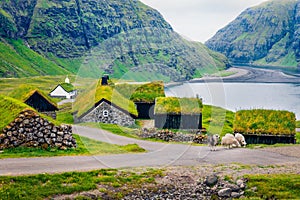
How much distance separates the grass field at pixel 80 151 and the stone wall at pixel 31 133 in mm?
506

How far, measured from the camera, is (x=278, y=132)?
40.2 m

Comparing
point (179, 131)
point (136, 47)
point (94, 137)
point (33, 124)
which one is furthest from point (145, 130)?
point (33, 124)

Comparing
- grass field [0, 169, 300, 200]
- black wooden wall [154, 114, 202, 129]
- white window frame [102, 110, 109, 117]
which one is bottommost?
grass field [0, 169, 300, 200]

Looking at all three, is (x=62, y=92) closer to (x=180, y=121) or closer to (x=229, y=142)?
(x=180, y=121)

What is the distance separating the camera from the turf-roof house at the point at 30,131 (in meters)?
25.2

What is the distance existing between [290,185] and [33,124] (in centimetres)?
1645

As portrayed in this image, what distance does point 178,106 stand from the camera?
47.2 meters

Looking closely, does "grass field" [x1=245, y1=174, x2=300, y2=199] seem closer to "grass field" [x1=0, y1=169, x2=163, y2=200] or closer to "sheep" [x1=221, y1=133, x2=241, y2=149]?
"grass field" [x1=0, y1=169, x2=163, y2=200]

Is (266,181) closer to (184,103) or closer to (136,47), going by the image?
(136,47)

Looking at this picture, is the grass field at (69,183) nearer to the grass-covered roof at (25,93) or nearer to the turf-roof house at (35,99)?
the turf-roof house at (35,99)

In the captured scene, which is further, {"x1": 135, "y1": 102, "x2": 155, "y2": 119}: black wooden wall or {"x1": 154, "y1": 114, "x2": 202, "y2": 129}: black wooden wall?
{"x1": 135, "y1": 102, "x2": 155, "y2": 119}: black wooden wall

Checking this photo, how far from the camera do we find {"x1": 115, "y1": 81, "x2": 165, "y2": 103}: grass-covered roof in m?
59.1

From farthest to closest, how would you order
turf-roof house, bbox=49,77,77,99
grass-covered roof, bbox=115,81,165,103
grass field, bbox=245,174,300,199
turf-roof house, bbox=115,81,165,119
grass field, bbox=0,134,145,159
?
turf-roof house, bbox=49,77,77,99, grass-covered roof, bbox=115,81,165,103, turf-roof house, bbox=115,81,165,119, grass field, bbox=0,134,145,159, grass field, bbox=245,174,300,199

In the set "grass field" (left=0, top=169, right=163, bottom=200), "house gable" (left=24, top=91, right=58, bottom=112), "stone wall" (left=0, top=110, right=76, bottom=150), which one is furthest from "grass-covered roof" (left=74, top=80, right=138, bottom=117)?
"grass field" (left=0, top=169, right=163, bottom=200)
